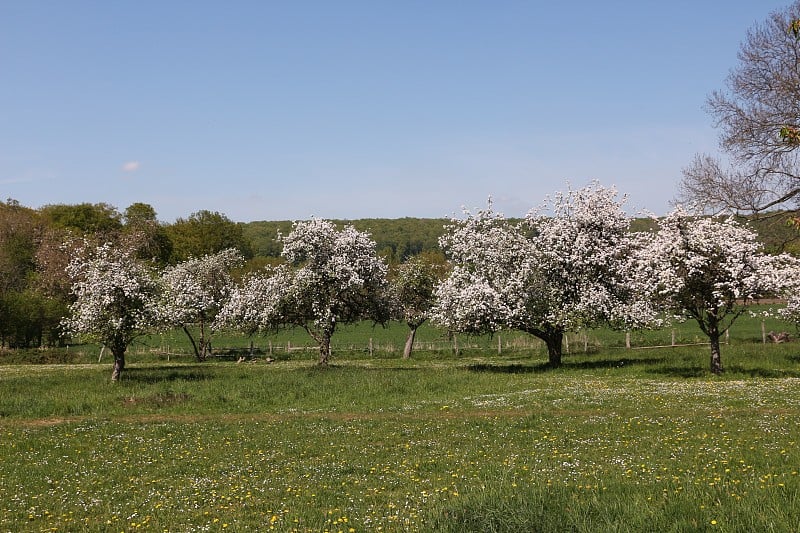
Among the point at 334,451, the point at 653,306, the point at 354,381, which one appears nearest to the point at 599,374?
the point at 653,306

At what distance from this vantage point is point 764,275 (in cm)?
3181

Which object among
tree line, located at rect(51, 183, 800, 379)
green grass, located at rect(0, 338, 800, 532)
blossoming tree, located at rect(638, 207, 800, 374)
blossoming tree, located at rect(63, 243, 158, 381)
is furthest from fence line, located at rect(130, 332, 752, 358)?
green grass, located at rect(0, 338, 800, 532)

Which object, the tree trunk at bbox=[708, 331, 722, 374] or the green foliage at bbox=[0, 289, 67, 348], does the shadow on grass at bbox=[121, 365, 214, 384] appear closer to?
the tree trunk at bbox=[708, 331, 722, 374]

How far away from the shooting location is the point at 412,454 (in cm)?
1652

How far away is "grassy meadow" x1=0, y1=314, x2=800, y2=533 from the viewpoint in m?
9.58

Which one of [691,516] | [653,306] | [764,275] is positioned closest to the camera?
[691,516]

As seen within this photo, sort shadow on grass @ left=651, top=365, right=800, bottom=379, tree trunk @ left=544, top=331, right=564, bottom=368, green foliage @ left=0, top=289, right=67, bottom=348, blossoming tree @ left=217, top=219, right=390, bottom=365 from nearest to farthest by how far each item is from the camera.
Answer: shadow on grass @ left=651, top=365, right=800, bottom=379 < tree trunk @ left=544, top=331, right=564, bottom=368 < blossoming tree @ left=217, top=219, right=390, bottom=365 < green foliage @ left=0, top=289, right=67, bottom=348

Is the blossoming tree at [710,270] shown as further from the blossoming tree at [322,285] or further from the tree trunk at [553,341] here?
the blossoming tree at [322,285]

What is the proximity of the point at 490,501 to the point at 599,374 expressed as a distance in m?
27.7

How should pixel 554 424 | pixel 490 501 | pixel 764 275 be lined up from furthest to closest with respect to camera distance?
pixel 764 275 < pixel 554 424 < pixel 490 501

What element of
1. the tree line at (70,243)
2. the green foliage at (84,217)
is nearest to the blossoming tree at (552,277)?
the tree line at (70,243)

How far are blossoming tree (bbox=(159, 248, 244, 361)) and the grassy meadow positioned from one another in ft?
18.7

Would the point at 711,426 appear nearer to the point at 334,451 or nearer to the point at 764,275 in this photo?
the point at 334,451

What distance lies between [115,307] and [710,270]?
32.9 m
